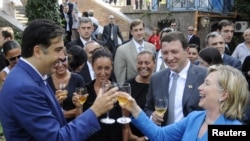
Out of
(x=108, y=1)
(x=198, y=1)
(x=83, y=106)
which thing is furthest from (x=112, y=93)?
(x=108, y=1)

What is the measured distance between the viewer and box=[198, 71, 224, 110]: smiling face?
2.93 m

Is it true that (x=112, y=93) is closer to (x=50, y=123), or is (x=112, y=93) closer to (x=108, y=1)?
(x=50, y=123)

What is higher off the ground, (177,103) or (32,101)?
(32,101)

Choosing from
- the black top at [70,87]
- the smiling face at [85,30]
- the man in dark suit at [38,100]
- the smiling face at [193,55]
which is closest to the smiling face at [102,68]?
the black top at [70,87]

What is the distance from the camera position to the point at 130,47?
6973 mm

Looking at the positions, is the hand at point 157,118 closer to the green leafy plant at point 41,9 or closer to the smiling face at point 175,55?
the smiling face at point 175,55

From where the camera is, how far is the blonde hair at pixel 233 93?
288 cm

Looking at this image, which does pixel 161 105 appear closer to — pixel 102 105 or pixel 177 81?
pixel 177 81

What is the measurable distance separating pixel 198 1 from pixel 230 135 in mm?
14643

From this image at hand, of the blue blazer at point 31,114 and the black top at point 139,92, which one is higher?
the blue blazer at point 31,114

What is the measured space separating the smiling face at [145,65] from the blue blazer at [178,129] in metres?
1.46

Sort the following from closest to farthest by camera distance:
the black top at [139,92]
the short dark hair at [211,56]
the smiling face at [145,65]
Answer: the black top at [139,92] < the smiling face at [145,65] < the short dark hair at [211,56]

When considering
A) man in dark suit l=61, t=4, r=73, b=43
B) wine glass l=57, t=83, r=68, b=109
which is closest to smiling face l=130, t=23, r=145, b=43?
wine glass l=57, t=83, r=68, b=109

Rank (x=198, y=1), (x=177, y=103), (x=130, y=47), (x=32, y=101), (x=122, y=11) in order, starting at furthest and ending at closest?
(x=122, y=11) → (x=198, y=1) → (x=130, y=47) → (x=177, y=103) → (x=32, y=101)
